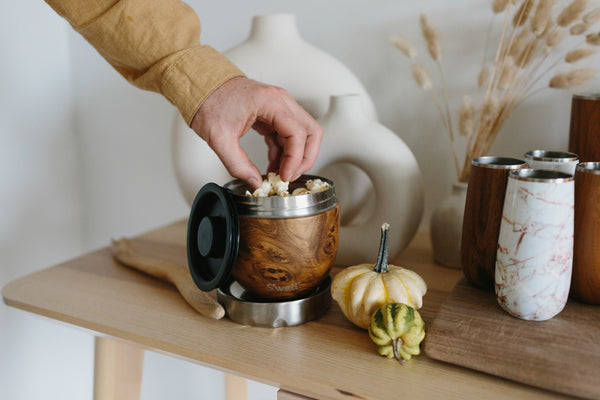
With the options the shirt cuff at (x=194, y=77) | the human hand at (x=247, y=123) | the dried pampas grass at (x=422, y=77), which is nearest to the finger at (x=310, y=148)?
the human hand at (x=247, y=123)

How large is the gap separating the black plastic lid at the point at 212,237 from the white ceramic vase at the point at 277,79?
0.76ft

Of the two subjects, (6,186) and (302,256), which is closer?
(302,256)

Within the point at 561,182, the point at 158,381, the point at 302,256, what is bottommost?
the point at 158,381

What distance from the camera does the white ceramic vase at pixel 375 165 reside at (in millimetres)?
809

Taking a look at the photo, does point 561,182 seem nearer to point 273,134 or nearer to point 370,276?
point 370,276

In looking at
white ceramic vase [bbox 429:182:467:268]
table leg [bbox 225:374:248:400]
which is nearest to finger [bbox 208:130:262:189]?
white ceramic vase [bbox 429:182:467:268]

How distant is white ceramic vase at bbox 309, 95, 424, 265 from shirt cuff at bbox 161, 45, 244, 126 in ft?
0.63

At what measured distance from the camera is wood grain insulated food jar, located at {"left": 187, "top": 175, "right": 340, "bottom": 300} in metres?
0.63

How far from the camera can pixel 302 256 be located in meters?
0.64

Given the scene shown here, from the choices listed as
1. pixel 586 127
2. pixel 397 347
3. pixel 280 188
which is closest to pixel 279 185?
pixel 280 188

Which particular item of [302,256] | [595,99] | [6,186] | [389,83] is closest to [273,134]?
[302,256]


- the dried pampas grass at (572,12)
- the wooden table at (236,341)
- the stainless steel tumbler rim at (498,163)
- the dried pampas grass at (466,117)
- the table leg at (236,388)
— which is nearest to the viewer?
the wooden table at (236,341)

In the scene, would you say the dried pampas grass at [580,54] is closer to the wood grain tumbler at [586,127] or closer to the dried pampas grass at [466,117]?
the wood grain tumbler at [586,127]

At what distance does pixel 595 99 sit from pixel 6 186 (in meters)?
1.35
